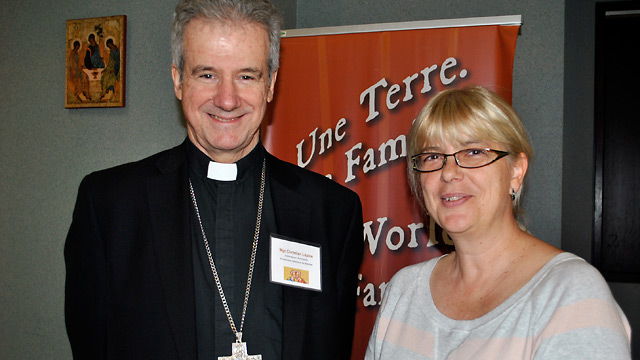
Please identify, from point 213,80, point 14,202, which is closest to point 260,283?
point 213,80

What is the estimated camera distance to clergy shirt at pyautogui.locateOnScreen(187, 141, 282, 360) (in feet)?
5.17

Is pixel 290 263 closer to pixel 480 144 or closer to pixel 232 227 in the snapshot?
pixel 232 227

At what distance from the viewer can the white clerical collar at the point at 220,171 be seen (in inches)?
67.2

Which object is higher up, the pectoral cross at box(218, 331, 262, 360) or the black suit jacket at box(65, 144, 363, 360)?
the black suit jacket at box(65, 144, 363, 360)

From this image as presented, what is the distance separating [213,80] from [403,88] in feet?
4.95

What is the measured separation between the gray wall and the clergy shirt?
122cm

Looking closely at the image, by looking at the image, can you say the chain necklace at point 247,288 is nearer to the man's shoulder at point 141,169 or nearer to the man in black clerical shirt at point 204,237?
the man in black clerical shirt at point 204,237

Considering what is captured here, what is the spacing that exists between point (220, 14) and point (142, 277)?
83cm

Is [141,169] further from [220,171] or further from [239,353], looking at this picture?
[239,353]

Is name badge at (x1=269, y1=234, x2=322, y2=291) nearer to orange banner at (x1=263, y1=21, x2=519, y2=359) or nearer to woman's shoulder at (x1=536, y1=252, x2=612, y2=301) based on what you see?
woman's shoulder at (x1=536, y1=252, x2=612, y2=301)

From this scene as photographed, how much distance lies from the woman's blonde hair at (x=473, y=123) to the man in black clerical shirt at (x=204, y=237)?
1.68ft

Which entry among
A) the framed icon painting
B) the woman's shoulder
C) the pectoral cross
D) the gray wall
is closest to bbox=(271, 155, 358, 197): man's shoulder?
the pectoral cross

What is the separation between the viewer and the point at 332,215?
71.9 inches

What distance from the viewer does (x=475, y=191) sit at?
4.92 ft
